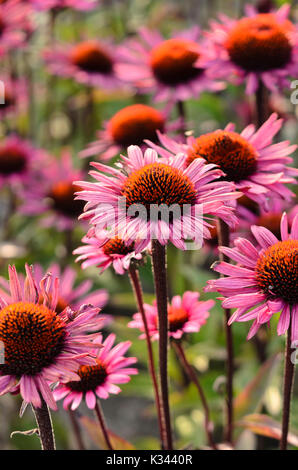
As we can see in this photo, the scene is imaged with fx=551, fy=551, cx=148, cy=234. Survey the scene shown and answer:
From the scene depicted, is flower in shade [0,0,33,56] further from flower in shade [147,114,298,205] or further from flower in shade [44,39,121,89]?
flower in shade [147,114,298,205]

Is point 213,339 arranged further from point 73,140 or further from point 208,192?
point 73,140

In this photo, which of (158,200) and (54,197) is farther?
(54,197)

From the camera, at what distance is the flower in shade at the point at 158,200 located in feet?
1.76

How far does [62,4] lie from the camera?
1.57 m

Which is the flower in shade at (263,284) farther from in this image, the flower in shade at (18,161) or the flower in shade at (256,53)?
the flower in shade at (18,161)

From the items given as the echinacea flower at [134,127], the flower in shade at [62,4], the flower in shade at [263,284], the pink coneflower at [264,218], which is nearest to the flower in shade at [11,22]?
the flower in shade at [62,4]

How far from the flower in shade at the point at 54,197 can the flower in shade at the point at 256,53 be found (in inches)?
20.7

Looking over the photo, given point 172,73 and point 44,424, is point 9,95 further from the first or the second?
point 44,424

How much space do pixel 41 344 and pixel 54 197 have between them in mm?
960

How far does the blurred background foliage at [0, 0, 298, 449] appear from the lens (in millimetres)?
1114

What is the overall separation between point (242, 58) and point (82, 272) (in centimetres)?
82

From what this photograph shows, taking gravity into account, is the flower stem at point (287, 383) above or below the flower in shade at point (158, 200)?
below

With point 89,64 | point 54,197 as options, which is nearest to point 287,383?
point 54,197
